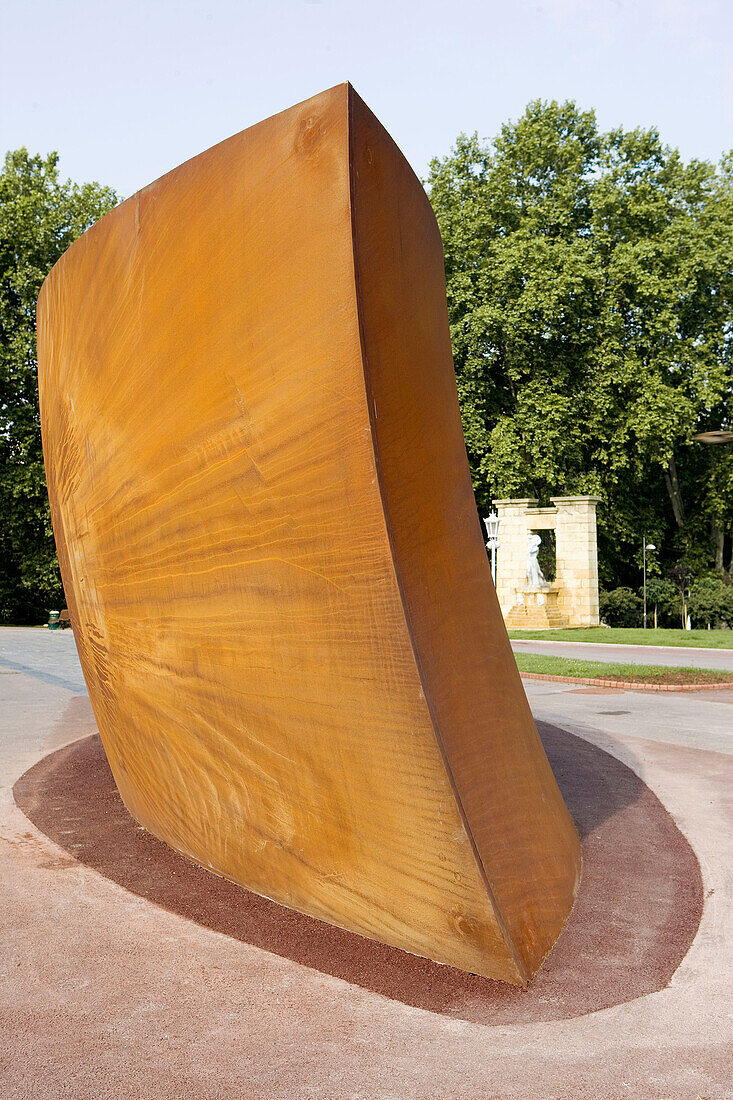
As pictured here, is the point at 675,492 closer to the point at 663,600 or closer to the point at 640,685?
the point at 663,600

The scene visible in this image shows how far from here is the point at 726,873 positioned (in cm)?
530

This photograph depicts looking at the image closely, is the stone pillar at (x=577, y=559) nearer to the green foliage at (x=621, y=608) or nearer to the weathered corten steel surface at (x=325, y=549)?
the green foliage at (x=621, y=608)

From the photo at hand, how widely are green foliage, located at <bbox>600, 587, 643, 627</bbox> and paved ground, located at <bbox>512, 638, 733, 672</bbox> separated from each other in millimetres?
9037

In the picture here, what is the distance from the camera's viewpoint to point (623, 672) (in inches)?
612

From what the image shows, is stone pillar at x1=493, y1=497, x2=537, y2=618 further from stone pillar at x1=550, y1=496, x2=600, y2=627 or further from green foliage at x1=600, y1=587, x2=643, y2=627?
green foliage at x1=600, y1=587, x2=643, y2=627

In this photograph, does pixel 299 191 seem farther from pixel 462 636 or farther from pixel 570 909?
pixel 570 909

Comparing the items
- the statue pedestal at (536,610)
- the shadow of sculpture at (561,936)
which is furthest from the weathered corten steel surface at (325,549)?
the statue pedestal at (536,610)

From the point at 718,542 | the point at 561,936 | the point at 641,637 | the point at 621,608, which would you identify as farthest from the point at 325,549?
the point at 718,542

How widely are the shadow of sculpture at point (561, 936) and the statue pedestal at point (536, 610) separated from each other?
2255 centimetres

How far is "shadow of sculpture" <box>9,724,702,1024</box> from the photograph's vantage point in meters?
3.49

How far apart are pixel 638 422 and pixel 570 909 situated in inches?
1161

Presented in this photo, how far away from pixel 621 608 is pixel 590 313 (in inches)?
414

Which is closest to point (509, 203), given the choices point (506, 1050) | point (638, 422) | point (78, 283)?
point (638, 422)

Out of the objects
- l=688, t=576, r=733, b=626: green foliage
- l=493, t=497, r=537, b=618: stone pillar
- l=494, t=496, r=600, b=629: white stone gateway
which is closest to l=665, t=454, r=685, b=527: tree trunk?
l=688, t=576, r=733, b=626: green foliage
